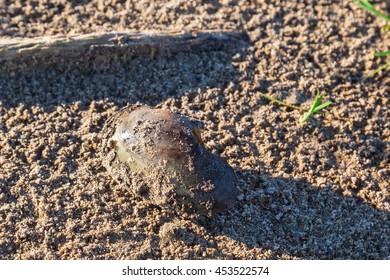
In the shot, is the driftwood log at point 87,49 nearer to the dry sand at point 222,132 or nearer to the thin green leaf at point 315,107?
the dry sand at point 222,132

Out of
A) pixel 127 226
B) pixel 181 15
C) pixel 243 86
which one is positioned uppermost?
pixel 181 15

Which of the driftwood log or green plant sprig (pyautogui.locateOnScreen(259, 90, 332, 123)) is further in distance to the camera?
the driftwood log

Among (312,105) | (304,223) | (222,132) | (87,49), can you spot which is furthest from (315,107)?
(87,49)

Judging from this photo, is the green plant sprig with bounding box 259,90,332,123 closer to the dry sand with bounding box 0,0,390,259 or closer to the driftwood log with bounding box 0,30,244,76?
the dry sand with bounding box 0,0,390,259

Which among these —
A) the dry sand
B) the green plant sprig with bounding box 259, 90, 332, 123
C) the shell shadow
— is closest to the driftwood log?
the dry sand
